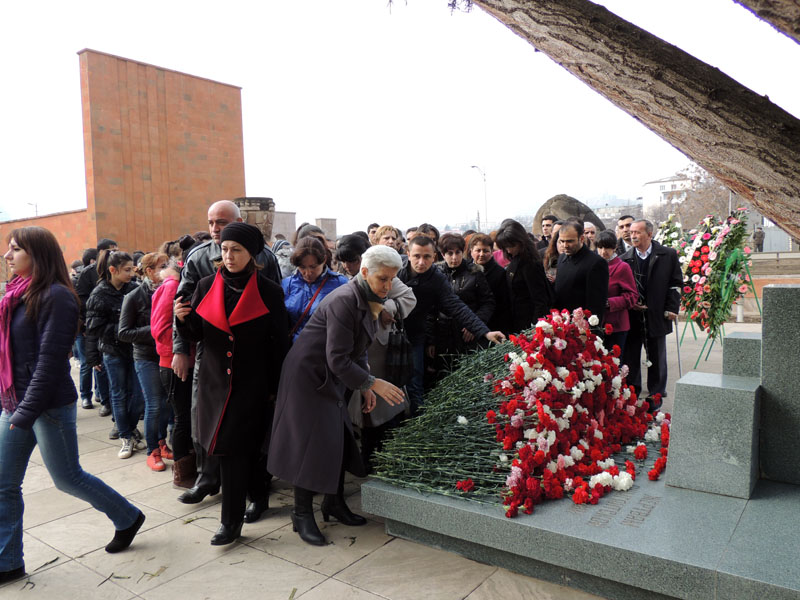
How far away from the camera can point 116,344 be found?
5320 millimetres

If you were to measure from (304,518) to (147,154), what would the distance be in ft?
69.0

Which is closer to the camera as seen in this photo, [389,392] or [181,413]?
[389,392]

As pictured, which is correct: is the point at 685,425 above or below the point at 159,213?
below

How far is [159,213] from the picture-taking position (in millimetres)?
21781

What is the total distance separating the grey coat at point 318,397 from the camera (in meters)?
3.28

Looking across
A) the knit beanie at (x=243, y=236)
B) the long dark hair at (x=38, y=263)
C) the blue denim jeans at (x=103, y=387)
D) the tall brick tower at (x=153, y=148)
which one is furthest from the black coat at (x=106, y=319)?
the tall brick tower at (x=153, y=148)

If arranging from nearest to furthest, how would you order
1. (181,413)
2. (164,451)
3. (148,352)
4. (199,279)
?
(199,279) < (181,413) < (148,352) < (164,451)

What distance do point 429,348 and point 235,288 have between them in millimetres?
1994

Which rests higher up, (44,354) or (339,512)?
(44,354)

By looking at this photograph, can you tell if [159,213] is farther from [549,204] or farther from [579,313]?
[579,313]

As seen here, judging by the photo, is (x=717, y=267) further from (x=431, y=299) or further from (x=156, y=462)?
(x=156, y=462)

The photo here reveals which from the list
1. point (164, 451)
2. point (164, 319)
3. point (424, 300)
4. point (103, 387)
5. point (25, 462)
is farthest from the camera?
point (103, 387)

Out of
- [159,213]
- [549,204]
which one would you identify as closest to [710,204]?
[549,204]

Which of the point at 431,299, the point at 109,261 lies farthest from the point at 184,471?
the point at 431,299
